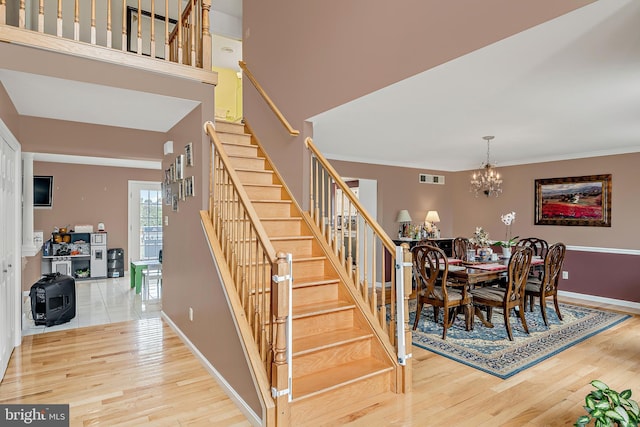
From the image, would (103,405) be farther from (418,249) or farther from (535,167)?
(535,167)

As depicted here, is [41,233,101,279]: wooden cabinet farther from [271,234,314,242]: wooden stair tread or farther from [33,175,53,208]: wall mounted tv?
[271,234,314,242]: wooden stair tread

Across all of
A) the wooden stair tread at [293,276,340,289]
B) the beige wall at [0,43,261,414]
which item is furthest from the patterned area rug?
the beige wall at [0,43,261,414]

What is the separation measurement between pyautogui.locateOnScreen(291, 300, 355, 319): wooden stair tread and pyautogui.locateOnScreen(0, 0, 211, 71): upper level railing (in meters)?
2.39

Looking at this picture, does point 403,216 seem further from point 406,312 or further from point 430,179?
point 406,312

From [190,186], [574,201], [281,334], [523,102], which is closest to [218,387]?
[281,334]

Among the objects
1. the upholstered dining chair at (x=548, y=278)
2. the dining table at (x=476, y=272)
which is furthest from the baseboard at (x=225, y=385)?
the upholstered dining chair at (x=548, y=278)

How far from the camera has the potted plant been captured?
182 centimetres

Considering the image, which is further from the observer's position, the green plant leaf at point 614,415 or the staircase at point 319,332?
the staircase at point 319,332

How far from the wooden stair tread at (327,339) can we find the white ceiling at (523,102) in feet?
6.61

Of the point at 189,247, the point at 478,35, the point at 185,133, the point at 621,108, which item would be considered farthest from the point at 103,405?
the point at 621,108

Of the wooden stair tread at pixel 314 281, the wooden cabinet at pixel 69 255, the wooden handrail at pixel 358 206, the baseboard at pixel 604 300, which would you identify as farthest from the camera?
the wooden cabinet at pixel 69 255

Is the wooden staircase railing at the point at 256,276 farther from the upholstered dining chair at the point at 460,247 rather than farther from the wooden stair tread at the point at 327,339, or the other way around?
the upholstered dining chair at the point at 460,247

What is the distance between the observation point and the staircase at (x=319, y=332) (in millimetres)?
2629

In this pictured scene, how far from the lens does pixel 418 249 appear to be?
4.22 metres
